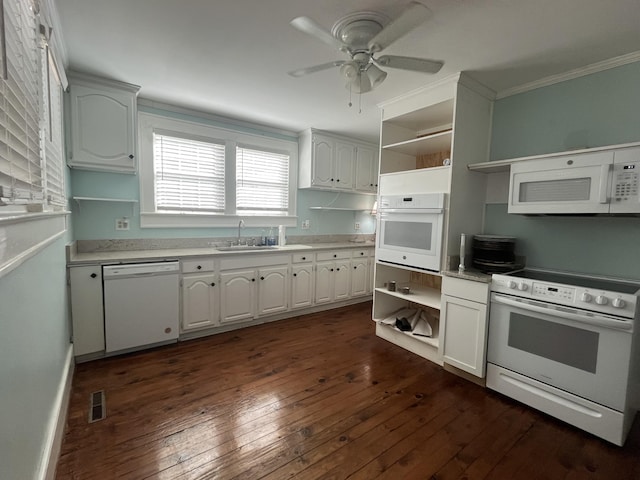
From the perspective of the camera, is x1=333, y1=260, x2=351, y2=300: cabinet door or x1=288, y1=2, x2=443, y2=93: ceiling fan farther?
x1=333, y1=260, x2=351, y2=300: cabinet door

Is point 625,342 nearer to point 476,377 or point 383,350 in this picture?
point 476,377

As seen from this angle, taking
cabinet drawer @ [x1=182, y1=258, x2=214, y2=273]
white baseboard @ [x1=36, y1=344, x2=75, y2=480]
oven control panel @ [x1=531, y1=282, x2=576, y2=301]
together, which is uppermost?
oven control panel @ [x1=531, y1=282, x2=576, y2=301]

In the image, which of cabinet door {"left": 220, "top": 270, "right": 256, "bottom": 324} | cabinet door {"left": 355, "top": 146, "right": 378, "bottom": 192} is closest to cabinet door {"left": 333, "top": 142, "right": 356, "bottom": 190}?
cabinet door {"left": 355, "top": 146, "right": 378, "bottom": 192}

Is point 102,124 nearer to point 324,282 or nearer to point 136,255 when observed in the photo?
point 136,255

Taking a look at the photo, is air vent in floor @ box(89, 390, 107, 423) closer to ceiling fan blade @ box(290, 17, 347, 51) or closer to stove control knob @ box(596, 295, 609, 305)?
ceiling fan blade @ box(290, 17, 347, 51)

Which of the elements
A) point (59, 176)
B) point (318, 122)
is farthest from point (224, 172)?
point (59, 176)

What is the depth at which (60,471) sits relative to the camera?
149cm

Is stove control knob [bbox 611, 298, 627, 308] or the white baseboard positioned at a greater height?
stove control knob [bbox 611, 298, 627, 308]

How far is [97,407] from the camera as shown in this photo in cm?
197

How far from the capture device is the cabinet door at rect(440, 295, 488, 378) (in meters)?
2.30

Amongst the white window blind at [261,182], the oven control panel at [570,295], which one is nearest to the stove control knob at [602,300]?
the oven control panel at [570,295]

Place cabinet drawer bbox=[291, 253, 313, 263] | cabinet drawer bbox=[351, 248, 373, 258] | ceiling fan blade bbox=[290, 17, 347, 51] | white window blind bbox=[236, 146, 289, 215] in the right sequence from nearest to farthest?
ceiling fan blade bbox=[290, 17, 347, 51]
cabinet drawer bbox=[291, 253, 313, 263]
white window blind bbox=[236, 146, 289, 215]
cabinet drawer bbox=[351, 248, 373, 258]

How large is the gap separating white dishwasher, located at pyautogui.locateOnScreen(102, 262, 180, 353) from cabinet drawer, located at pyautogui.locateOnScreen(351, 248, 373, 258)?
7.66 ft

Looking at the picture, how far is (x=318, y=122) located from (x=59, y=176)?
268 centimetres
